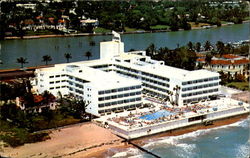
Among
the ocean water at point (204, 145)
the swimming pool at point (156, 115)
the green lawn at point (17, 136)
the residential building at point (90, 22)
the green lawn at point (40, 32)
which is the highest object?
the residential building at point (90, 22)

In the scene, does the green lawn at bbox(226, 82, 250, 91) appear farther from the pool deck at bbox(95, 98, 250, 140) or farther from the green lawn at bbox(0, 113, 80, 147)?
the green lawn at bbox(0, 113, 80, 147)

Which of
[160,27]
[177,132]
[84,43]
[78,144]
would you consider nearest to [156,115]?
[177,132]

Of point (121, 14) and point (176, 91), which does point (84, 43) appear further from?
point (176, 91)

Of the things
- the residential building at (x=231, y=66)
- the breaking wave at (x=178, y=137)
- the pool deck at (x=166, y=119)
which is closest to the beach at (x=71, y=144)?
the pool deck at (x=166, y=119)

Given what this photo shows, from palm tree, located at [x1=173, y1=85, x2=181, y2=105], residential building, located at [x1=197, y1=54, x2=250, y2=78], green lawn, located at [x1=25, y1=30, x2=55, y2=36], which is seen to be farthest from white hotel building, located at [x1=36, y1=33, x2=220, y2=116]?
green lawn, located at [x1=25, y1=30, x2=55, y2=36]

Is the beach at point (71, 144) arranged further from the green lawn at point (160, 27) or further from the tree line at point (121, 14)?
the green lawn at point (160, 27)

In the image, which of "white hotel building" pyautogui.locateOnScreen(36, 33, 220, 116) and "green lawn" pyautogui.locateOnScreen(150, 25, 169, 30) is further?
"green lawn" pyautogui.locateOnScreen(150, 25, 169, 30)

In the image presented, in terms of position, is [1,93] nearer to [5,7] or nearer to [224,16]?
[5,7]
